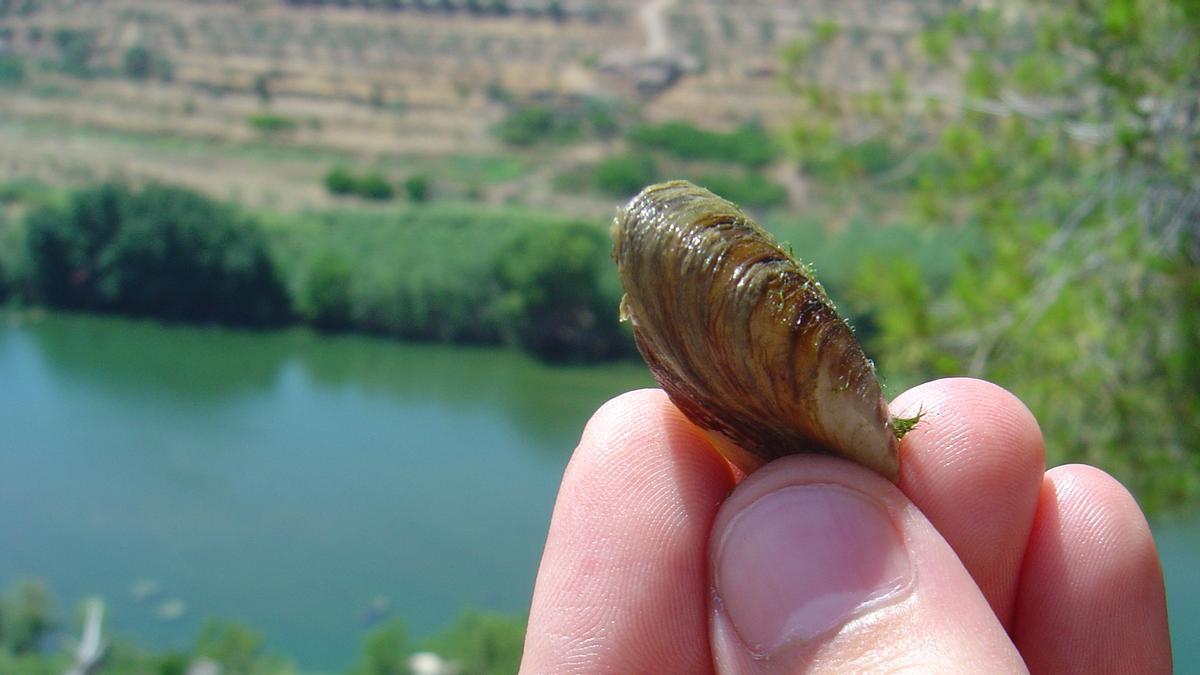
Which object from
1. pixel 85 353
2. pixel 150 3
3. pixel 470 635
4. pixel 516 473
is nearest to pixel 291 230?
pixel 85 353

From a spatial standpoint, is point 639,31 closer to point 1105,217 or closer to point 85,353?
point 85,353

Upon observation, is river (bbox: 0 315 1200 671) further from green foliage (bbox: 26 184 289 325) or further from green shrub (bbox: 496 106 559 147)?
green shrub (bbox: 496 106 559 147)

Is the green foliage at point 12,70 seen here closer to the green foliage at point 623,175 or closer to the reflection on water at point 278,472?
the reflection on water at point 278,472

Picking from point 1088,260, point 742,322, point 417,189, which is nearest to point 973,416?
point 742,322

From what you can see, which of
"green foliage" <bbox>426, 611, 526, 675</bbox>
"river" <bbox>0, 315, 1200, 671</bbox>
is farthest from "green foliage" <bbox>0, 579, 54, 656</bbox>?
"green foliage" <bbox>426, 611, 526, 675</bbox>

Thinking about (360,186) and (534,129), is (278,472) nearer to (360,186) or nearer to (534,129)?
(360,186)

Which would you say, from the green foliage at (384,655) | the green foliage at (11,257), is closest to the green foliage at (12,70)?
the green foliage at (11,257)
